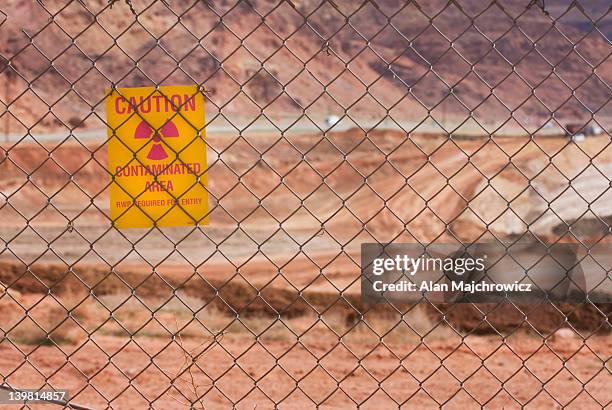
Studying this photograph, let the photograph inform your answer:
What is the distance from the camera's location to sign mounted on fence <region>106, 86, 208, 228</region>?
370 cm

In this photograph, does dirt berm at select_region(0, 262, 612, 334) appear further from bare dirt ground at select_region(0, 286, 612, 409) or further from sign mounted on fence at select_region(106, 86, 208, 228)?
sign mounted on fence at select_region(106, 86, 208, 228)

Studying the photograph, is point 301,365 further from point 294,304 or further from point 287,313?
point 294,304

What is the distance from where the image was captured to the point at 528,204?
29.7 m

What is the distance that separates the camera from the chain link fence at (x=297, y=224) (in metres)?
4.88

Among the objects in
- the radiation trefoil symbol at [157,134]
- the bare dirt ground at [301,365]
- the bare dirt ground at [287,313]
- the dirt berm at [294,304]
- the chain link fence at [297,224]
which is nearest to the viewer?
the radiation trefoil symbol at [157,134]

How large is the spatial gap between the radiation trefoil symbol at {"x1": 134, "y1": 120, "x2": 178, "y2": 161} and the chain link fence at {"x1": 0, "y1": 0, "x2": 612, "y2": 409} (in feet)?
0.11

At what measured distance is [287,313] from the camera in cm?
1505

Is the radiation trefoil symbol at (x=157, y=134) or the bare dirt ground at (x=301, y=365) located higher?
the radiation trefoil symbol at (x=157, y=134)

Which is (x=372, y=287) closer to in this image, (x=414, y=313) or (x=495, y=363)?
(x=495, y=363)

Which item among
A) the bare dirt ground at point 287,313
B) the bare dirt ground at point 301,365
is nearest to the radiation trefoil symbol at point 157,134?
the bare dirt ground at point 287,313

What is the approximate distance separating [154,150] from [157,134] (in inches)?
2.1

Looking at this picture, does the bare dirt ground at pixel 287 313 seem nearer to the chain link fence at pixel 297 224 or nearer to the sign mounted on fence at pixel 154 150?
the chain link fence at pixel 297 224

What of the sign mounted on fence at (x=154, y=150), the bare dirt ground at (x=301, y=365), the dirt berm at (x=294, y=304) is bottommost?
the bare dirt ground at (x=301, y=365)

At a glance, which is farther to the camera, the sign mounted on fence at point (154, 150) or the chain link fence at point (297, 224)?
the chain link fence at point (297, 224)
